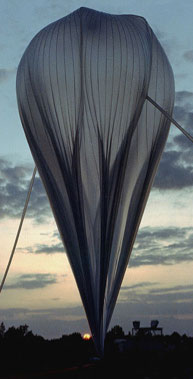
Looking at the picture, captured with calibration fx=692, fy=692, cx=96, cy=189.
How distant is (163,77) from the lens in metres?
16.8

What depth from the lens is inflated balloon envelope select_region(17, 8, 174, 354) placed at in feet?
48.1

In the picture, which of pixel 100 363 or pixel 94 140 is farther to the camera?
pixel 94 140

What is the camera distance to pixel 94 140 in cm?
1491

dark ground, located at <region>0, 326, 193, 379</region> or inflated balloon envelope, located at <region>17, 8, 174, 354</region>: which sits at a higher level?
inflated balloon envelope, located at <region>17, 8, 174, 354</region>

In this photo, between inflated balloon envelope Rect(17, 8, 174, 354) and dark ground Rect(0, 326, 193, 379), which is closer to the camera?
dark ground Rect(0, 326, 193, 379)

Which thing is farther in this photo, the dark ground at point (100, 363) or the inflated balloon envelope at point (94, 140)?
the inflated balloon envelope at point (94, 140)

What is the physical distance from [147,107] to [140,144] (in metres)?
0.98

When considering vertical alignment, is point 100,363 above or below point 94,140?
below

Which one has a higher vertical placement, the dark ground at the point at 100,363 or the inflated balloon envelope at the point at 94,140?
the inflated balloon envelope at the point at 94,140

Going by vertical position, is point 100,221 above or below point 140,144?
below

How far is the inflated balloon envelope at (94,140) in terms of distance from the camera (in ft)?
48.1

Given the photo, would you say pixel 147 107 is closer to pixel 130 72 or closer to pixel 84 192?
pixel 130 72

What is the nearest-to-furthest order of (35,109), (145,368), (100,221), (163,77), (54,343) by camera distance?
(145,368) < (100,221) < (35,109) < (163,77) < (54,343)

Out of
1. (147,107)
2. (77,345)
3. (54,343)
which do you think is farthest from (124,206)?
(54,343)
